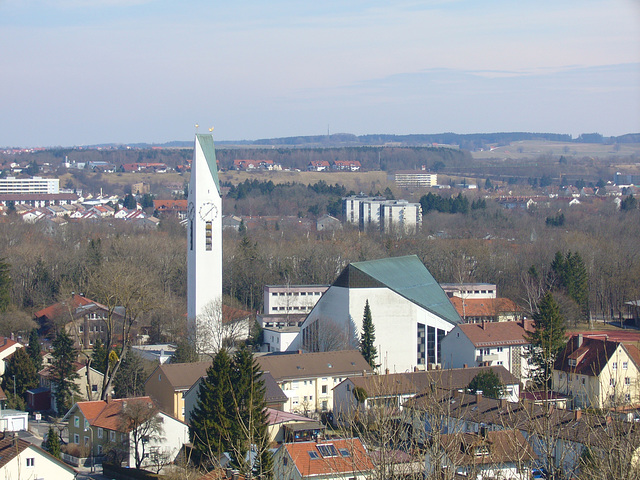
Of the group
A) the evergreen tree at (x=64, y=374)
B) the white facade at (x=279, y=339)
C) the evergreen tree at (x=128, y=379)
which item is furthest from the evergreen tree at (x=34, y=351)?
the white facade at (x=279, y=339)

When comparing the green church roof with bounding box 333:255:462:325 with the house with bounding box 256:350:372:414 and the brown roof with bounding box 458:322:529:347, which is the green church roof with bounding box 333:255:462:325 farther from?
the house with bounding box 256:350:372:414

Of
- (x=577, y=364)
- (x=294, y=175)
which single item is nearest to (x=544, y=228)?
(x=577, y=364)

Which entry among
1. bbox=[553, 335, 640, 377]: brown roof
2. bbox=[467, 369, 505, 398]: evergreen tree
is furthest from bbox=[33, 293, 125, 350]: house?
bbox=[553, 335, 640, 377]: brown roof

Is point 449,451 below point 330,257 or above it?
above

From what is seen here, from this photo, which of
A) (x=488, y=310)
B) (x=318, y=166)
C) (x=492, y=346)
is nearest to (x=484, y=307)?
(x=488, y=310)

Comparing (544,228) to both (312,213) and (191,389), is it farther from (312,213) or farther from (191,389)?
(191,389)

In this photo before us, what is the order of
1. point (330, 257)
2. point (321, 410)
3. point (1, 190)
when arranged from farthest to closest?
point (1, 190)
point (330, 257)
point (321, 410)

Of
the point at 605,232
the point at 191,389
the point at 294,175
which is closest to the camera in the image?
the point at 191,389
